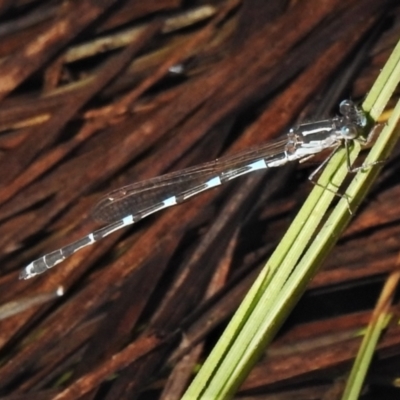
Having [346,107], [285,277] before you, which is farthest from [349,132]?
[285,277]

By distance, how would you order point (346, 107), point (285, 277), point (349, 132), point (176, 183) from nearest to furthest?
1. point (285, 277)
2. point (349, 132)
3. point (346, 107)
4. point (176, 183)

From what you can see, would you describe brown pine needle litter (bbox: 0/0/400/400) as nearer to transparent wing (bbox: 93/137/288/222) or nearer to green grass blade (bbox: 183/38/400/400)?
transparent wing (bbox: 93/137/288/222)

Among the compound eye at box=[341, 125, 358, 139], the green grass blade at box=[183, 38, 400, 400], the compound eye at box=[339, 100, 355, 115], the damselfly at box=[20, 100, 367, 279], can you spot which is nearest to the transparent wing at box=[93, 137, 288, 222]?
the damselfly at box=[20, 100, 367, 279]

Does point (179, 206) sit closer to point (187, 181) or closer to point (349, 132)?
point (187, 181)

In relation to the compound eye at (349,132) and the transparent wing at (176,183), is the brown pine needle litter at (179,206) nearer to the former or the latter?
the transparent wing at (176,183)

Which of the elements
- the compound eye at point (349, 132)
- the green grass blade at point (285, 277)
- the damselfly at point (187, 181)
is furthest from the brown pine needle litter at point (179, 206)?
the green grass blade at point (285, 277)

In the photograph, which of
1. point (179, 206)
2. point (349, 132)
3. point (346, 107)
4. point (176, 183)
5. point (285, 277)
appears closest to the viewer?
point (285, 277)
